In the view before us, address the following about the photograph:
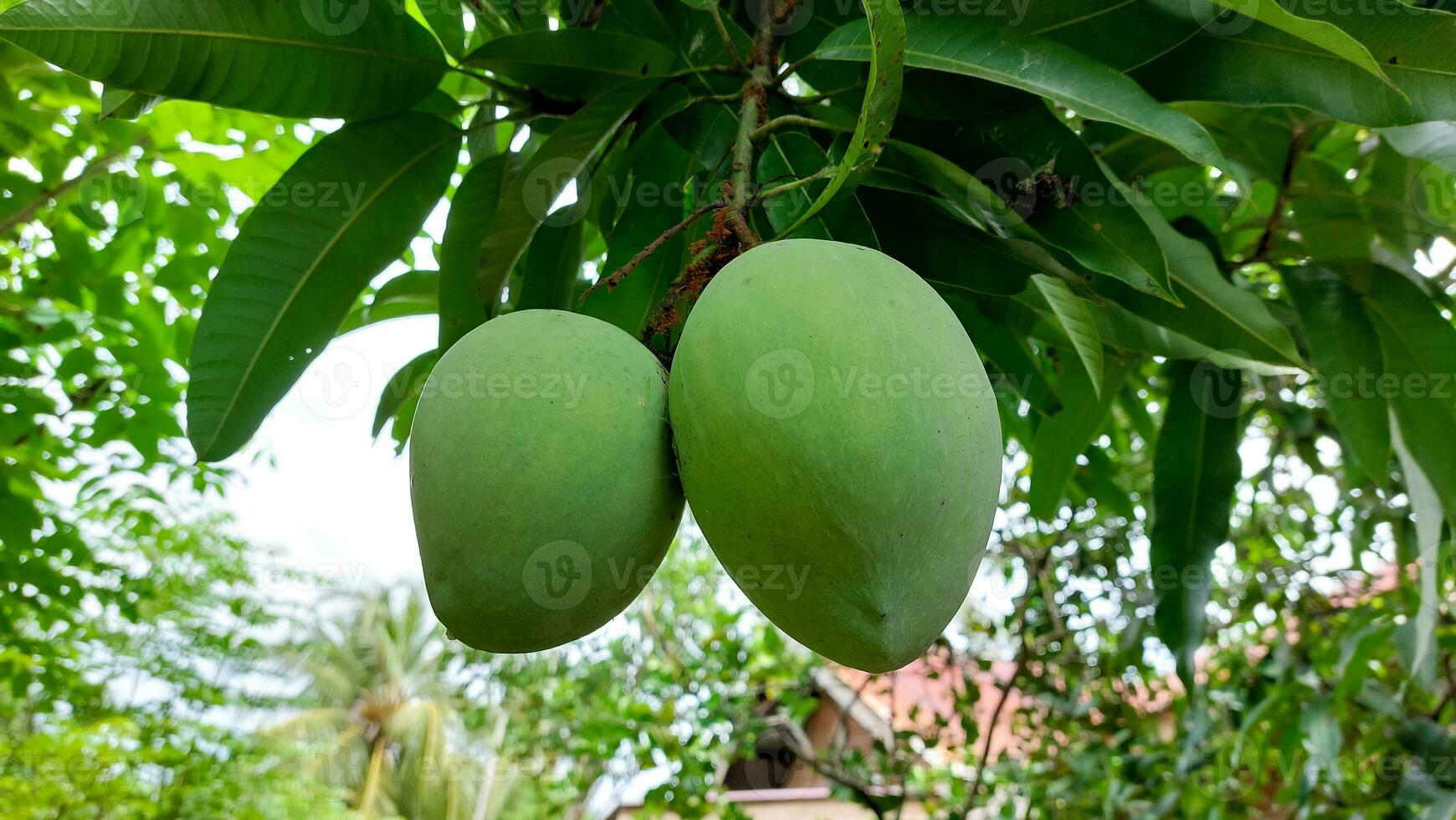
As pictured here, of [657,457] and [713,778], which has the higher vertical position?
[657,457]

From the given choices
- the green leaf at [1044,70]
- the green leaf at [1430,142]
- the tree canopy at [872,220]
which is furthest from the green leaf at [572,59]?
the green leaf at [1430,142]

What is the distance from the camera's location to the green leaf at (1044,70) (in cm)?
95

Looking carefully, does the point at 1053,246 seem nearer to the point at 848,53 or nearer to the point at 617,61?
the point at 848,53

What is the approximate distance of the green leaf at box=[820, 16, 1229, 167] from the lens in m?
0.95

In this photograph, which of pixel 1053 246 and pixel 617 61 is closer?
pixel 1053 246

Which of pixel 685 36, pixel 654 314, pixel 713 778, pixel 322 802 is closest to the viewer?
pixel 654 314

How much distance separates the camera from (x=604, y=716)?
17.1 feet

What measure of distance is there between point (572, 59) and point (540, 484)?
2.33 ft

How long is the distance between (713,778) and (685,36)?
4.39m

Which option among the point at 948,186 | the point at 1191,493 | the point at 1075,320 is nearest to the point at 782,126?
the point at 948,186

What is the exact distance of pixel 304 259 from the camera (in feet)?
4.40

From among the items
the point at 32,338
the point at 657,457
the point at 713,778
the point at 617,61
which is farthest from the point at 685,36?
the point at 713,778

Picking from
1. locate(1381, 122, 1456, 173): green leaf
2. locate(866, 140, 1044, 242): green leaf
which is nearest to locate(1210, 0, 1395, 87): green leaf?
locate(866, 140, 1044, 242): green leaf

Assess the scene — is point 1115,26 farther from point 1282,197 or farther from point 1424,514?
point 1424,514
